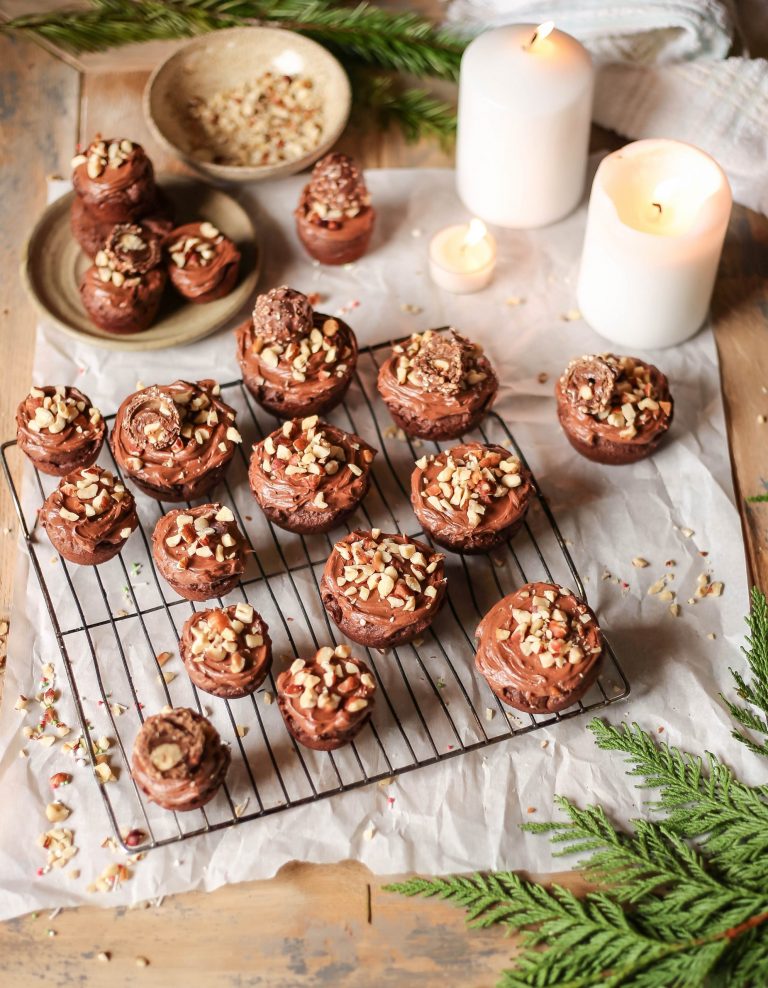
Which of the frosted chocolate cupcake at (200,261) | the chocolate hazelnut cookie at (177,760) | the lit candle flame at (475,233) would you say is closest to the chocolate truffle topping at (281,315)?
the frosted chocolate cupcake at (200,261)

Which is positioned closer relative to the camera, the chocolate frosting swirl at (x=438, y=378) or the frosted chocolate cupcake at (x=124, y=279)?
the chocolate frosting swirl at (x=438, y=378)

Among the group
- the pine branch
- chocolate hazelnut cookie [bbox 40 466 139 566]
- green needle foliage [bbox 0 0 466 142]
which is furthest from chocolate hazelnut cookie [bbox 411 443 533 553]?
the pine branch

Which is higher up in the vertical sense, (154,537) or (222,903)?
(154,537)

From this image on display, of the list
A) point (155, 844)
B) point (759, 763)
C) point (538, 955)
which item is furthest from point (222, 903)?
point (759, 763)

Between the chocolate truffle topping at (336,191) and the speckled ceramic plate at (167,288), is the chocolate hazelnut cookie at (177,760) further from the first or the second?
the chocolate truffle topping at (336,191)

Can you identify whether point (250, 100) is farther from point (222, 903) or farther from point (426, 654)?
point (222, 903)

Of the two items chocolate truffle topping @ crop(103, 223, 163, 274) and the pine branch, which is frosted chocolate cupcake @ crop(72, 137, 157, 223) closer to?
chocolate truffle topping @ crop(103, 223, 163, 274)
